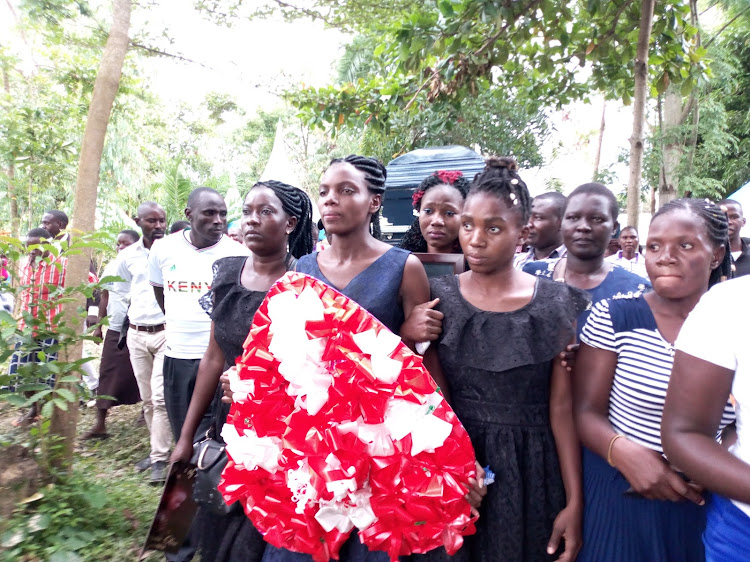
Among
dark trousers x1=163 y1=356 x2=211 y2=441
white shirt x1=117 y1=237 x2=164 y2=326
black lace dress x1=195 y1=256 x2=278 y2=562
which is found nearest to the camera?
black lace dress x1=195 y1=256 x2=278 y2=562

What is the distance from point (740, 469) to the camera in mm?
1195

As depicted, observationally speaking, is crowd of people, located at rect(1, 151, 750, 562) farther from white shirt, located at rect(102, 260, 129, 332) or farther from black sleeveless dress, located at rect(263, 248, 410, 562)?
white shirt, located at rect(102, 260, 129, 332)

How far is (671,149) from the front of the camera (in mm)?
11102

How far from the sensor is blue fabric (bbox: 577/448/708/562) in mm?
1576

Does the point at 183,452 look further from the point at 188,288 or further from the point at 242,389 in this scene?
the point at 188,288

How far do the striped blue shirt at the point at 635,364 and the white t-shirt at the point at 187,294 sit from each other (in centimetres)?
241

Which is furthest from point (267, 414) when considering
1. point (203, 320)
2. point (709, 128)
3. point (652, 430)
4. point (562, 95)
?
point (709, 128)

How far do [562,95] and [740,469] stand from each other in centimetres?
421

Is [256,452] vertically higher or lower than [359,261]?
lower

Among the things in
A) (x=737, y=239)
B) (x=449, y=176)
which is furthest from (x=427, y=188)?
(x=737, y=239)

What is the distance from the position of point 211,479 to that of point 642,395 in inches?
62.0

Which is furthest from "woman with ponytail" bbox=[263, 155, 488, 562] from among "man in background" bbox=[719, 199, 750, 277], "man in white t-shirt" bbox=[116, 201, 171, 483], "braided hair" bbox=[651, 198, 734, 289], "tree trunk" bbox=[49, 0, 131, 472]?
"man in background" bbox=[719, 199, 750, 277]

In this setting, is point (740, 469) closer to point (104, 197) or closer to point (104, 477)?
point (104, 477)

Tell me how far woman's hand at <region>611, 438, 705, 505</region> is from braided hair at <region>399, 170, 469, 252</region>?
56.0 inches
